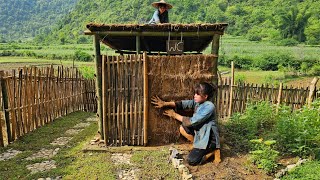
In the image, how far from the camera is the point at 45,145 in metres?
7.23

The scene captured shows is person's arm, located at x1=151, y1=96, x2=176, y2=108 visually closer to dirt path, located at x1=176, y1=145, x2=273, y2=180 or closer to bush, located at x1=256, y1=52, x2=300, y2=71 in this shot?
dirt path, located at x1=176, y1=145, x2=273, y2=180

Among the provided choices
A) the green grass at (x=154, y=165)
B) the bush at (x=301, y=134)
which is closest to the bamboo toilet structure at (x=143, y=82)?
the green grass at (x=154, y=165)

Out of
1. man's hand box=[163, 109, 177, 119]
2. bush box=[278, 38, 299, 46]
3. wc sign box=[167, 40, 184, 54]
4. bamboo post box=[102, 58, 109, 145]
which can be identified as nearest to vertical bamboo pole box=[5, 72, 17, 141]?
bamboo post box=[102, 58, 109, 145]

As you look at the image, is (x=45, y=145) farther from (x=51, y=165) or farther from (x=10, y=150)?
(x=51, y=165)

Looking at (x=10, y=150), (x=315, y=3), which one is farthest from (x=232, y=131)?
(x=315, y=3)

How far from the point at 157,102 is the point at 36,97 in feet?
13.2

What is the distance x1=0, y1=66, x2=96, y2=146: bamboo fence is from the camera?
23.9 ft

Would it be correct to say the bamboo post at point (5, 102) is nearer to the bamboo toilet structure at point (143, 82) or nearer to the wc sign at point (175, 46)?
the bamboo toilet structure at point (143, 82)

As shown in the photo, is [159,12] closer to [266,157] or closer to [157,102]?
[157,102]

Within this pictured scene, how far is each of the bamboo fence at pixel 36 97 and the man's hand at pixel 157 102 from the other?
3576 millimetres

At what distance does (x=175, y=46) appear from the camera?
21.9 feet

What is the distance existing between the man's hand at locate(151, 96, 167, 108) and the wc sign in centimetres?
109

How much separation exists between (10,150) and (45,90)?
8.71ft

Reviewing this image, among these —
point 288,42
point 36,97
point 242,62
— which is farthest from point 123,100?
point 288,42
